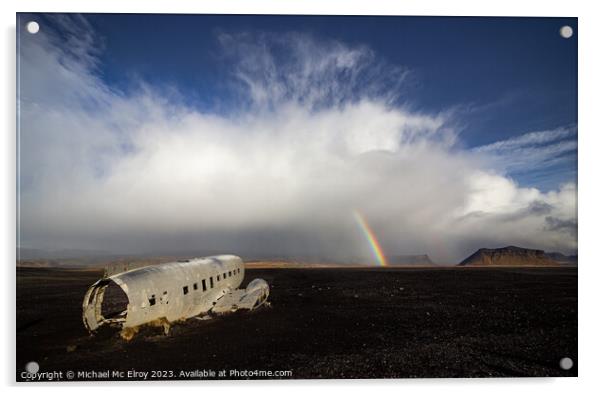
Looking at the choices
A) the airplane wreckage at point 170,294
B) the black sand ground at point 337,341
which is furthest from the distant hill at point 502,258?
the airplane wreckage at point 170,294

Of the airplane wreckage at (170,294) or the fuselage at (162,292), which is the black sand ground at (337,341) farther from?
the fuselage at (162,292)

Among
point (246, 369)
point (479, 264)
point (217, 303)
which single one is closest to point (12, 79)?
point (217, 303)

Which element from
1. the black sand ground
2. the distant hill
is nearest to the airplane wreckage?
the black sand ground

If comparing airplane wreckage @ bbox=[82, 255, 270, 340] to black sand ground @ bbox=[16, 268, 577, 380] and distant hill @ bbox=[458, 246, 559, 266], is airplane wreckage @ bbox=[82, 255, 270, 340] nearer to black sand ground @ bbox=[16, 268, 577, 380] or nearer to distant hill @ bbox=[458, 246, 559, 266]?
black sand ground @ bbox=[16, 268, 577, 380]

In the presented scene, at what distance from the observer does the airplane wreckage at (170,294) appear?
7555mm

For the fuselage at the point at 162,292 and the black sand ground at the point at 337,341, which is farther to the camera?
the black sand ground at the point at 337,341

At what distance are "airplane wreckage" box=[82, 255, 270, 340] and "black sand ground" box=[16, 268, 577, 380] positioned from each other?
1.78 ft

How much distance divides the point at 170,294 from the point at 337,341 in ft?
17.2

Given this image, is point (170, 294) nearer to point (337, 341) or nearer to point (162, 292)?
point (162, 292)

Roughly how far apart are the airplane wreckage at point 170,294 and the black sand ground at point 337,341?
542 mm

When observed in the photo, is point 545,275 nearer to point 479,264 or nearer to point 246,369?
point 479,264

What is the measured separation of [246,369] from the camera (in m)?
8.25

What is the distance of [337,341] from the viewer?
9117 millimetres

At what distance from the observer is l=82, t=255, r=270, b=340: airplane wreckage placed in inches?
297
